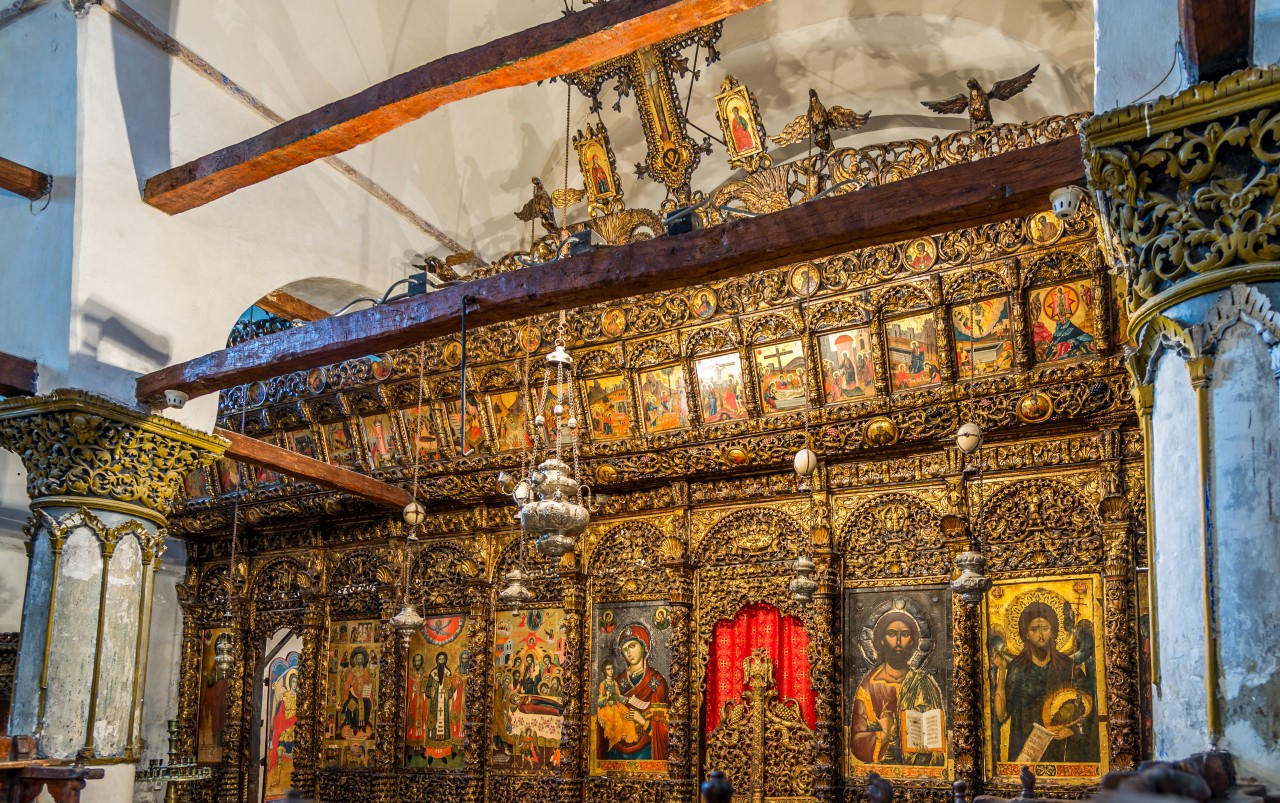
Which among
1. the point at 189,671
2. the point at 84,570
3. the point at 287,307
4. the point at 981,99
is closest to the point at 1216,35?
the point at 981,99

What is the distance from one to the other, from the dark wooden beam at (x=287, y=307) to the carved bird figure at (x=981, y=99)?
6119 millimetres

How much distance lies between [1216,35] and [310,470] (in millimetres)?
7961

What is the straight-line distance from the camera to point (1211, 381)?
13.5ft

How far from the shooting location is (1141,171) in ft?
14.0

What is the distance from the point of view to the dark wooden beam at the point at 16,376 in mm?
7922

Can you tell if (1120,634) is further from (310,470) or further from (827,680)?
(310,470)

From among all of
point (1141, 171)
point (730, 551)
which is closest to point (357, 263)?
point (730, 551)

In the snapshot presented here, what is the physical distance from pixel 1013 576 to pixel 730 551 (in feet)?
7.78

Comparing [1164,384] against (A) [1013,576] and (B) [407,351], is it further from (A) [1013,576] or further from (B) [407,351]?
(B) [407,351]

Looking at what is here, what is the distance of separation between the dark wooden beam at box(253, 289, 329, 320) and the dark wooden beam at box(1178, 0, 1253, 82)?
8532 mm

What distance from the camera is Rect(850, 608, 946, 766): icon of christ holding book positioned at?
28.0ft

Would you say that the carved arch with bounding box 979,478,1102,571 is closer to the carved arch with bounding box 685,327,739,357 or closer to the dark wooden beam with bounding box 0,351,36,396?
the carved arch with bounding box 685,327,739,357

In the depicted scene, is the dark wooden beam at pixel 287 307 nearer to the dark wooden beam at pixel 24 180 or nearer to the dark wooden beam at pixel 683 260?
the dark wooden beam at pixel 24 180

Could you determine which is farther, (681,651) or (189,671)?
(189,671)
